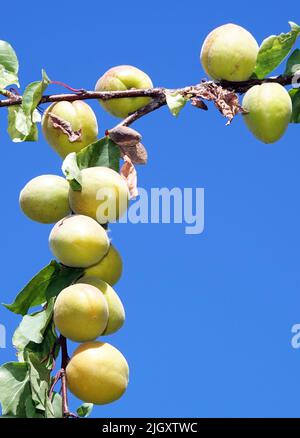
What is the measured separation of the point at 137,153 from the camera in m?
2.43

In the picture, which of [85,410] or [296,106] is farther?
[296,106]

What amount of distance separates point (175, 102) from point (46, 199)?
411 millimetres

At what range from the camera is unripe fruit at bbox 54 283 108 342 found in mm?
2078

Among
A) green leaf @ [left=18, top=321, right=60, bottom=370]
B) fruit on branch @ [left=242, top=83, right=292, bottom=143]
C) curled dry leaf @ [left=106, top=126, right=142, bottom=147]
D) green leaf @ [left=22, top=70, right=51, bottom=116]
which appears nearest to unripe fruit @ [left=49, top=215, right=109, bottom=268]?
green leaf @ [left=18, top=321, right=60, bottom=370]

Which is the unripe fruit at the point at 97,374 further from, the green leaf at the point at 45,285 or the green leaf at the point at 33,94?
the green leaf at the point at 33,94

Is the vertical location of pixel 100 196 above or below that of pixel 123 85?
below

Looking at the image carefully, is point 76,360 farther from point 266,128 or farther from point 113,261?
point 266,128

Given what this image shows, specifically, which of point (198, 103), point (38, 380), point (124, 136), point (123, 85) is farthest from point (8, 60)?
point (38, 380)

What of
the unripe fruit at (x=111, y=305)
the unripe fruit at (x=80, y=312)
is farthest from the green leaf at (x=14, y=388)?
the unripe fruit at (x=111, y=305)

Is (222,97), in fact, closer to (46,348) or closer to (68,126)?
(68,126)

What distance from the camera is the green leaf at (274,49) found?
2434 millimetres

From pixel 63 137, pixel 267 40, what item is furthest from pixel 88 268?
pixel 267 40
